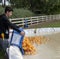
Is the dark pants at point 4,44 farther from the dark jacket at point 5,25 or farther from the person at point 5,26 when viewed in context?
the dark jacket at point 5,25

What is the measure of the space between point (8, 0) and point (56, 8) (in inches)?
277

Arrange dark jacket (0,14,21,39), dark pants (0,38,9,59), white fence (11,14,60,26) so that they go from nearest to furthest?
dark jacket (0,14,21,39), dark pants (0,38,9,59), white fence (11,14,60,26)

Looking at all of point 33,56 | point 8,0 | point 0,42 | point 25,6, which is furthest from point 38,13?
point 0,42

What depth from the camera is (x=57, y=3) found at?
1635 inches

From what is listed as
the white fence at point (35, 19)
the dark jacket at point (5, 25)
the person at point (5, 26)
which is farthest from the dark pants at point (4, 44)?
the white fence at point (35, 19)

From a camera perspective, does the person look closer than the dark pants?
Yes

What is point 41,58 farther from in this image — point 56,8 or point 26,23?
point 56,8

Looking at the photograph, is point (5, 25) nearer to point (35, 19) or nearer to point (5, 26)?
point (5, 26)

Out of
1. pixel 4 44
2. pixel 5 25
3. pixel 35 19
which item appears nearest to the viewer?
pixel 5 25

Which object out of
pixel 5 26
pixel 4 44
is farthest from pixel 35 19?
pixel 5 26

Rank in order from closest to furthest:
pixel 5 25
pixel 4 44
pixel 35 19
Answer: pixel 5 25, pixel 4 44, pixel 35 19

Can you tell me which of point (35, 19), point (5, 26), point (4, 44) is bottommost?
point (35, 19)

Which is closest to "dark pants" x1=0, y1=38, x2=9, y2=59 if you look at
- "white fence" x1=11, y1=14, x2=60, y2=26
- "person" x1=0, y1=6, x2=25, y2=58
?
"person" x1=0, y1=6, x2=25, y2=58

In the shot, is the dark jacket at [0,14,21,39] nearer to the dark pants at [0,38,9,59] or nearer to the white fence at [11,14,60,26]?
the dark pants at [0,38,9,59]
